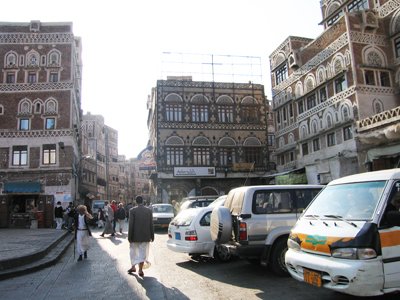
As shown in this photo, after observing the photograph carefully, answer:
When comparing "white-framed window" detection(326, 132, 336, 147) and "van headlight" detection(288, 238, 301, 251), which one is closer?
"van headlight" detection(288, 238, 301, 251)

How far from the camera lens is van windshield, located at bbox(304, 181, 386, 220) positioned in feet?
17.9

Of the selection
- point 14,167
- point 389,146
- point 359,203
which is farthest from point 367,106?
point 14,167

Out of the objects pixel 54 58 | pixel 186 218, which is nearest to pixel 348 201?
pixel 186 218

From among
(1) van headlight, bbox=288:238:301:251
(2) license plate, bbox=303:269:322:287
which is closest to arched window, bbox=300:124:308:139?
(1) van headlight, bbox=288:238:301:251

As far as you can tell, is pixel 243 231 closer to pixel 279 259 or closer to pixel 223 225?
pixel 223 225

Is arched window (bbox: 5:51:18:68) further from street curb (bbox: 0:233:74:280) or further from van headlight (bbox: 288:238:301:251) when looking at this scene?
van headlight (bbox: 288:238:301:251)

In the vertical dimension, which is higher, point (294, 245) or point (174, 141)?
point (174, 141)

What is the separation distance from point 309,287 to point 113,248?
899cm

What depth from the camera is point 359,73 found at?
24141 millimetres

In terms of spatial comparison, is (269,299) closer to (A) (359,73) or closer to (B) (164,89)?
(A) (359,73)

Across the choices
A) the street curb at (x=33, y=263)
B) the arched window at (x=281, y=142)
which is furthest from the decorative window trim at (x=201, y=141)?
the street curb at (x=33, y=263)

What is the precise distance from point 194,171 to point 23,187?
50.5ft

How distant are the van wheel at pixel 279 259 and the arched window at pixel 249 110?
31850mm

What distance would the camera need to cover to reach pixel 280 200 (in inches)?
339
